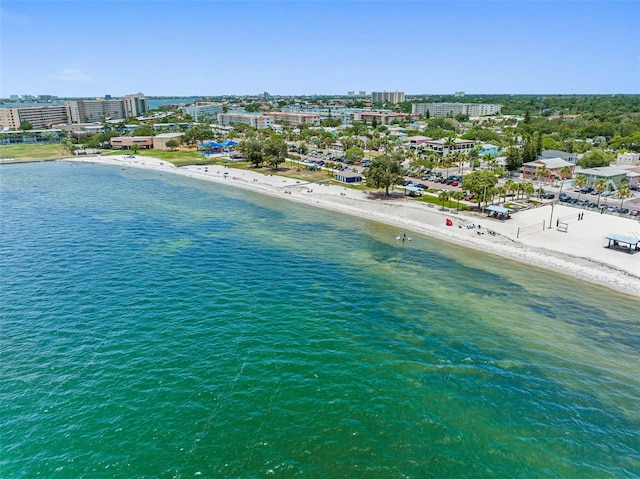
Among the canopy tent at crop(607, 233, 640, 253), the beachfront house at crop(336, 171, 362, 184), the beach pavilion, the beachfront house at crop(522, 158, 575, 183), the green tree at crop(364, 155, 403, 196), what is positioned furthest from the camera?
the beachfront house at crop(336, 171, 362, 184)

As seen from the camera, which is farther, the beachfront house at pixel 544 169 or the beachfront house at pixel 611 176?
the beachfront house at pixel 544 169

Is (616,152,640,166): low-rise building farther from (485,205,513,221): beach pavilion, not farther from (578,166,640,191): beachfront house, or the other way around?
(485,205,513,221): beach pavilion

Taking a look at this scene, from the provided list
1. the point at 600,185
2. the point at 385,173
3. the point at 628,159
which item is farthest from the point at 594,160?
the point at 385,173

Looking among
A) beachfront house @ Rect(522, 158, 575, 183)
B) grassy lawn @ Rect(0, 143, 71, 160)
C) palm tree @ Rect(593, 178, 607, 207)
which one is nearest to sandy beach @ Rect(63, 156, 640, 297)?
palm tree @ Rect(593, 178, 607, 207)

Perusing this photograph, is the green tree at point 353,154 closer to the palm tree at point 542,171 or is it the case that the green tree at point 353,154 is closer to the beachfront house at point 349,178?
the beachfront house at point 349,178

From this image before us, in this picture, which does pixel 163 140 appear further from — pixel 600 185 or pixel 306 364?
pixel 306 364

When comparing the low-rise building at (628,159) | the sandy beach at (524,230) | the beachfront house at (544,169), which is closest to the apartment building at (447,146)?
the beachfront house at (544,169)
